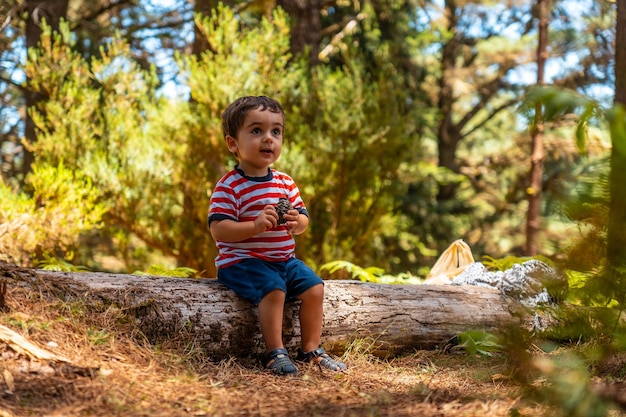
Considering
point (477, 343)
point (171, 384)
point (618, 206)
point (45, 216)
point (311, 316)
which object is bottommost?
point (477, 343)

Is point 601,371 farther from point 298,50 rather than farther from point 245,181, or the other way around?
point 298,50

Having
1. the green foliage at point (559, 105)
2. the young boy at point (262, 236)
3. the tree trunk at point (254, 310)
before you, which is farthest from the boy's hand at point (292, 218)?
the green foliage at point (559, 105)

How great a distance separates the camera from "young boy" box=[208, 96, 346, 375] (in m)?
3.29

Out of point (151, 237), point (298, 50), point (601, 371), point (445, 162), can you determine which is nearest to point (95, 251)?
point (151, 237)

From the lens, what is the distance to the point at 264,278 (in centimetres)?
332

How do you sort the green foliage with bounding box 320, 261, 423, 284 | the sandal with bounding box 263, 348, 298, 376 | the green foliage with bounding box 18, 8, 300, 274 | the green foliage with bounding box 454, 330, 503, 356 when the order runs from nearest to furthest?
the sandal with bounding box 263, 348, 298, 376 → the green foliage with bounding box 454, 330, 503, 356 → the green foliage with bounding box 320, 261, 423, 284 → the green foliage with bounding box 18, 8, 300, 274

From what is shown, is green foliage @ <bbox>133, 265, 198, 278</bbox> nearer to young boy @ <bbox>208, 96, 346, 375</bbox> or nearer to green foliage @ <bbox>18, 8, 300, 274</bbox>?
young boy @ <bbox>208, 96, 346, 375</bbox>

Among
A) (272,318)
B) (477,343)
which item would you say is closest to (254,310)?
(272,318)

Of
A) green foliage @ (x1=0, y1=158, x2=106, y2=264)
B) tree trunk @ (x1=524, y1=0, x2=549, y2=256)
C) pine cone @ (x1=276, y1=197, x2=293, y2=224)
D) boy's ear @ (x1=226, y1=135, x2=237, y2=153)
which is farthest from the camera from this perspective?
tree trunk @ (x1=524, y1=0, x2=549, y2=256)

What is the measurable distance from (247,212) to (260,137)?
0.44 m

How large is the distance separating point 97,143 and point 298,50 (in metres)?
3.84

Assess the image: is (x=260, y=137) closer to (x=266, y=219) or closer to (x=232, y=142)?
(x=232, y=142)

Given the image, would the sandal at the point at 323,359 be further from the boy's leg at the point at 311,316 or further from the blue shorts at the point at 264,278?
the blue shorts at the point at 264,278

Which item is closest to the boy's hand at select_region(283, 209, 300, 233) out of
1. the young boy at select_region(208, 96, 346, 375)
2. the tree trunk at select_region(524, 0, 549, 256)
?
the young boy at select_region(208, 96, 346, 375)
